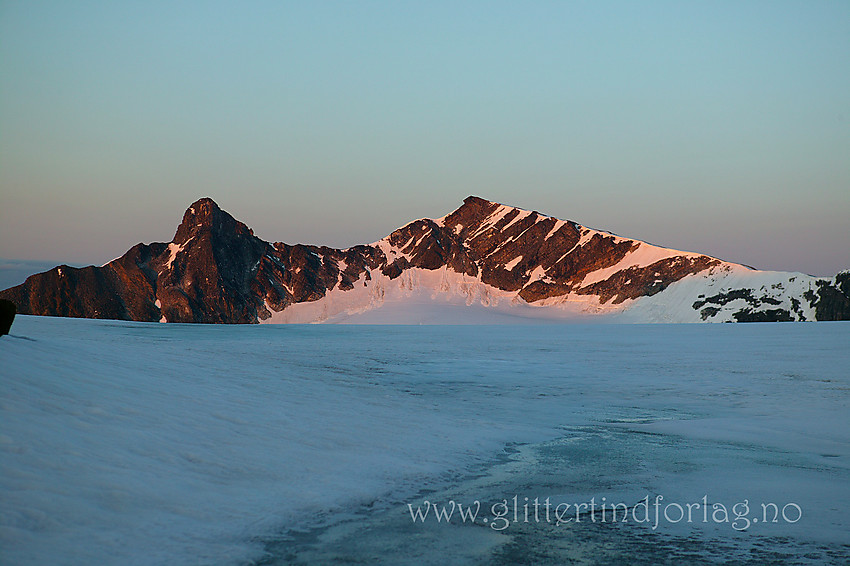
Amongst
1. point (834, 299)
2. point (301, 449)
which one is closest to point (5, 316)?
point (301, 449)

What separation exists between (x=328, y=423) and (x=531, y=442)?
4103 mm

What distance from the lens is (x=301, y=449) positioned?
10.7m

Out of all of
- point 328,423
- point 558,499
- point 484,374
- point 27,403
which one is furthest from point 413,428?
point 484,374

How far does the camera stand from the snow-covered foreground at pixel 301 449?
690 centimetres

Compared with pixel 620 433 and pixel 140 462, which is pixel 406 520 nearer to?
pixel 140 462

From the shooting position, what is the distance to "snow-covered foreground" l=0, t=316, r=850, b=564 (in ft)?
22.6

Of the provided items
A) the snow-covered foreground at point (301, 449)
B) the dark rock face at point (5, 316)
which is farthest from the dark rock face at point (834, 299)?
the dark rock face at point (5, 316)

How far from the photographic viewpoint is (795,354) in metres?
36.2

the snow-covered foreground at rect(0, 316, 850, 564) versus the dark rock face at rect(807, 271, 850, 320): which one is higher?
the dark rock face at rect(807, 271, 850, 320)

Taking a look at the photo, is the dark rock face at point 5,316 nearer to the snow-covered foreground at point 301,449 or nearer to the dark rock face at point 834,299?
the snow-covered foreground at point 301,449

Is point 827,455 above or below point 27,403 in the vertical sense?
below

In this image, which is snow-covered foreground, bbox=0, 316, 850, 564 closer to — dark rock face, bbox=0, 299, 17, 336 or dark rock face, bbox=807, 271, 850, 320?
dark rock face, bbox=0, 299, 17, 336

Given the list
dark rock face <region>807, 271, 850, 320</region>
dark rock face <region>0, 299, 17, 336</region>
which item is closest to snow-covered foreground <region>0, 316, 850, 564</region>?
dark rock face <region>0, 299, 17, 336</region>

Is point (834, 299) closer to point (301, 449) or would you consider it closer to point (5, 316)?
point (301, 449)
